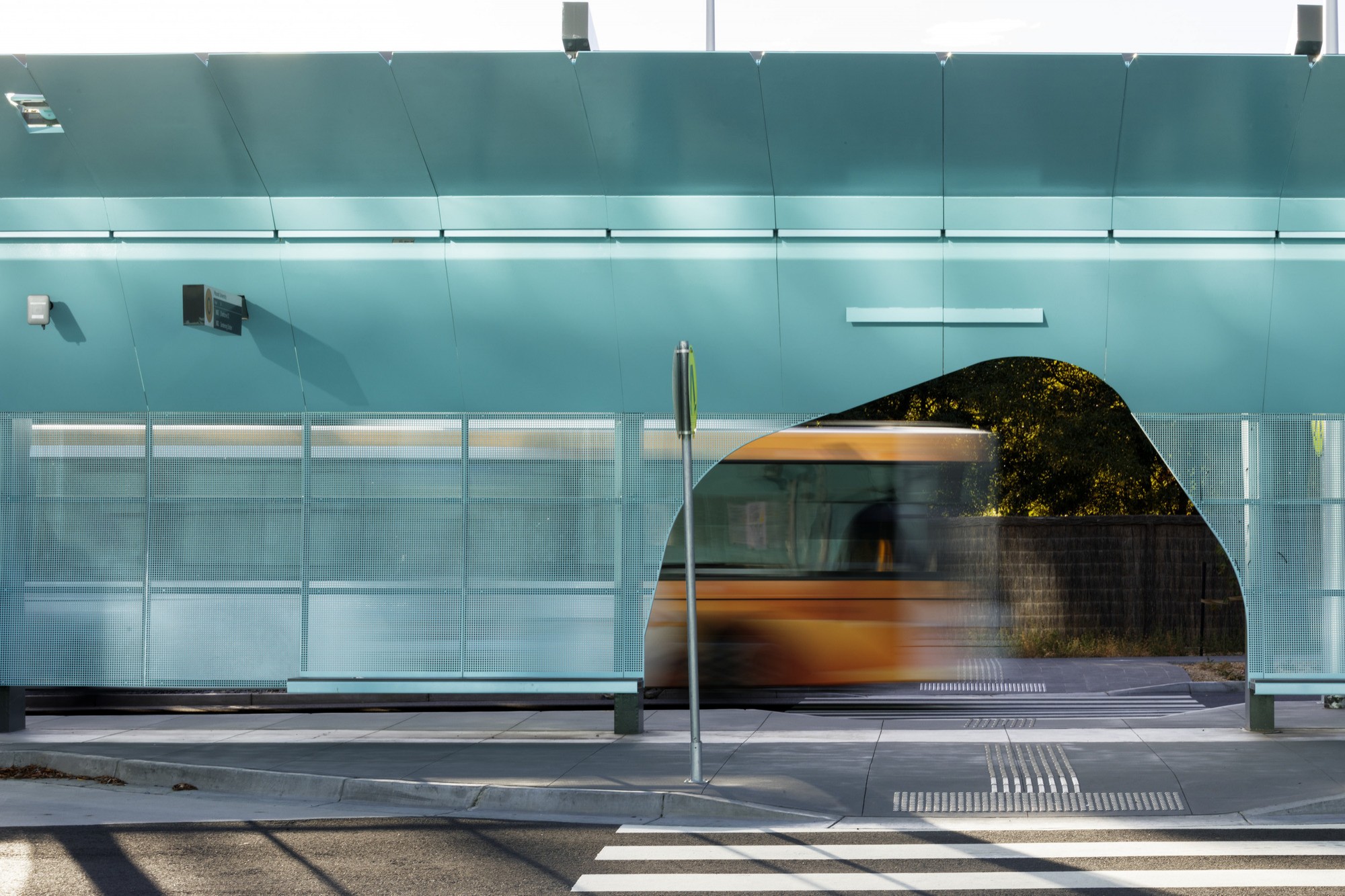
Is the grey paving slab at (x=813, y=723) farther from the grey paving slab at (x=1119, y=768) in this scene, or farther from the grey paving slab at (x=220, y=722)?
the grey paving slab at (x=220, y=722)

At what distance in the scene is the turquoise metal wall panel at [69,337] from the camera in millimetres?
11547

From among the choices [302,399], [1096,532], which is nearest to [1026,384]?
[1096,532]

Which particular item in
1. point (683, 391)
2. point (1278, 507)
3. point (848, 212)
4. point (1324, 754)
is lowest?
point (1324, 754)

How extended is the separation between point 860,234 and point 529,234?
2.76 metres

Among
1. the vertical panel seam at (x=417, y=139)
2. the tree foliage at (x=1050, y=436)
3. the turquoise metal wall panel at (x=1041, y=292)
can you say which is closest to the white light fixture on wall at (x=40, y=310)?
the vertical panel seam at (x=417, y=139)

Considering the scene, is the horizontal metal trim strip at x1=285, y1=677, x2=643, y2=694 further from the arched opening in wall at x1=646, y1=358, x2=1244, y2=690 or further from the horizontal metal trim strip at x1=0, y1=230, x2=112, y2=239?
the horizontal metal trim strip at x1=0, y1=230, x2=112, y2=239

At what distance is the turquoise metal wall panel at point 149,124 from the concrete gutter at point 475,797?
183 inches

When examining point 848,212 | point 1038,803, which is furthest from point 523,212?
point 1038,803

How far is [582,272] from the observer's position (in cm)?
1121

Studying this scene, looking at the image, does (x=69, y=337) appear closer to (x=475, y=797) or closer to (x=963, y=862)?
(x=475, y=797)

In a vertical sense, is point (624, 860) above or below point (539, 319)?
below

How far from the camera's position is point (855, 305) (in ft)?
36.2

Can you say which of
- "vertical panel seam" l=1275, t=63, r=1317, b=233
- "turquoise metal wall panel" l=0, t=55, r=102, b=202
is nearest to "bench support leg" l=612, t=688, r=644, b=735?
"turquoise metal wall panel" l=0, t=55, r=102, b=202

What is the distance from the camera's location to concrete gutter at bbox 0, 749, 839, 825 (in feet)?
27.7
